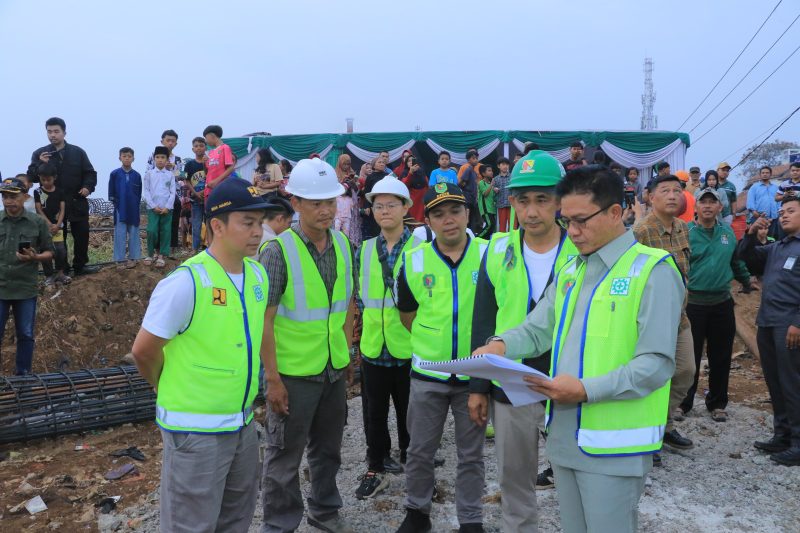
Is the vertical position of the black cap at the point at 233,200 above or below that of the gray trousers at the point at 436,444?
above

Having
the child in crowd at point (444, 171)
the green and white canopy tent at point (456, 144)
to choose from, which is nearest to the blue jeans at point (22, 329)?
the child in crowd at point (444, 171)

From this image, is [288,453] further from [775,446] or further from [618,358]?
[775,446]

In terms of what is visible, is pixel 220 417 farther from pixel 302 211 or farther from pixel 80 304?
pixel 80 304

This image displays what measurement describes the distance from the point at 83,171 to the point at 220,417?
803 centimetres

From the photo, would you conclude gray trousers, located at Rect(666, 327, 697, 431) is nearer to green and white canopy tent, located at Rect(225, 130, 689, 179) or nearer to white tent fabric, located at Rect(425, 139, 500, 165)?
green and white canopy tent, located at Rect(225, 130, 689, 179)

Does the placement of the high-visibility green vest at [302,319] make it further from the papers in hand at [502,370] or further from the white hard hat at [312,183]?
the papers in hand at [502,370]

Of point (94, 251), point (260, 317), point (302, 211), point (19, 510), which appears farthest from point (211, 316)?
point (94, 251)

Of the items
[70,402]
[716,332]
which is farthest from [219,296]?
[716,332]

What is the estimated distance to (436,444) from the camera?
13.2ft

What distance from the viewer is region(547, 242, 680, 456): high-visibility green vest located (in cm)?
233

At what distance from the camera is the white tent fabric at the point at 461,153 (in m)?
16.9

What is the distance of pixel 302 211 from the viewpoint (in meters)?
3.91

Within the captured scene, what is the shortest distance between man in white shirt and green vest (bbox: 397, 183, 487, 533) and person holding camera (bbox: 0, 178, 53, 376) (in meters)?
5.29

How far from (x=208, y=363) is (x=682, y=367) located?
13.4ft
